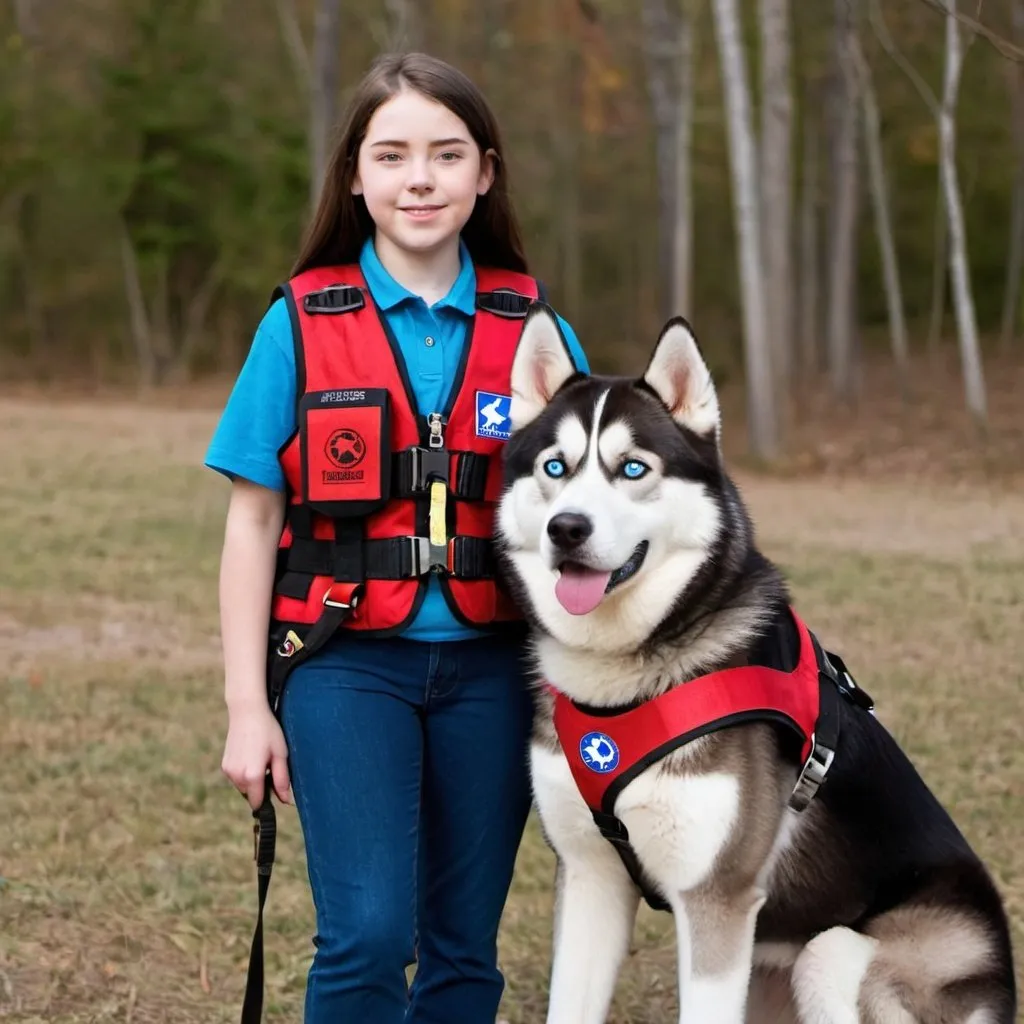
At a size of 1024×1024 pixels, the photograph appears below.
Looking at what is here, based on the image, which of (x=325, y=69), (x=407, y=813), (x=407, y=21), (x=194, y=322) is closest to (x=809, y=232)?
(x=407, y=21)

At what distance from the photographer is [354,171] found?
310cm

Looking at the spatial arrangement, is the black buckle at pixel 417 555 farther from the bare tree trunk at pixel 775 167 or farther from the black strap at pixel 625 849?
the bare tree trunk at pixel 775 167

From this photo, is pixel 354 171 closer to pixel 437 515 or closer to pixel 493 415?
pixel 493 415

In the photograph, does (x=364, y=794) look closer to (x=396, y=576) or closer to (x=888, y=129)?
(x=396, y=576)

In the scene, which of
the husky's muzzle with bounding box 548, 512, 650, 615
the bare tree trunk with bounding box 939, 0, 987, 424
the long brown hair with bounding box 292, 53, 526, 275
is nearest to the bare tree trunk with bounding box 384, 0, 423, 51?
the bare tree trunk with bounding box 939, 0, 987, 424

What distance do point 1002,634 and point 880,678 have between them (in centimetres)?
146

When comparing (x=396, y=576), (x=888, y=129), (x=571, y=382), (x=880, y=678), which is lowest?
(x=880, y=678)

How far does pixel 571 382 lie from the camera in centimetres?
302

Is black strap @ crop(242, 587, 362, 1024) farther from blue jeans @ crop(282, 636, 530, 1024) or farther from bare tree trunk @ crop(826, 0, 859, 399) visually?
bare tree trunk @ crop(826, 0, 859, 399)

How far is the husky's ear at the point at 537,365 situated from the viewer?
2914 millimetres

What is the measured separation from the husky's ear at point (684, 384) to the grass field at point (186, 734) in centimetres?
188

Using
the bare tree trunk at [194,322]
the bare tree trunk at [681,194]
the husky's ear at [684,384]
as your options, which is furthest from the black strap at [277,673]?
the bare tree trunk at [194,322]

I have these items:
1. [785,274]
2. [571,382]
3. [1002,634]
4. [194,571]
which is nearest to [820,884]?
[571,382]

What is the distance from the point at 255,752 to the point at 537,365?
3.18 feet
